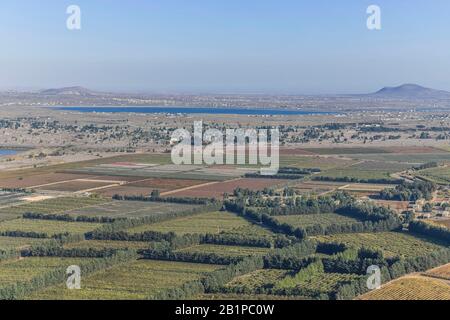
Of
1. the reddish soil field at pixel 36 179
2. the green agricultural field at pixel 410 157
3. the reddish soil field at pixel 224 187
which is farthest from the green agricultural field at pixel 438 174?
the reddish soil field at pixel 36 179

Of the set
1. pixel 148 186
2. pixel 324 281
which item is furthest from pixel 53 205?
pixel 324 281

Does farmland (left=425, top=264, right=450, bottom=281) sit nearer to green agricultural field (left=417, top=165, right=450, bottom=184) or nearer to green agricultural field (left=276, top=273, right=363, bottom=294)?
green agricultural field (left=276, top=273, right=363, bottom=294)

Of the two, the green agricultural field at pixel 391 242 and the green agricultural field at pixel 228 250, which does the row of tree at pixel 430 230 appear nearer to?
the green agricultural field at pixel 391 242

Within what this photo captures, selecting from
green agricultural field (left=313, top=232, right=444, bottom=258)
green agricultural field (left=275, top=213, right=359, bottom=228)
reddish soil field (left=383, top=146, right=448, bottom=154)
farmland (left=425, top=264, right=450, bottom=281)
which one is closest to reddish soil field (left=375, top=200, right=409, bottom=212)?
green agricultural field (left=275, top=213, right=359, bottom=228)
